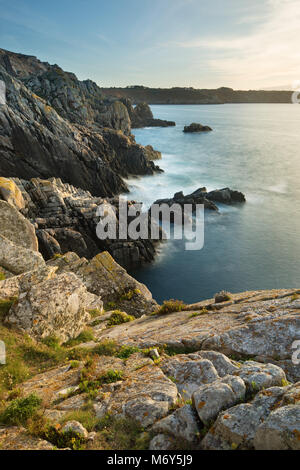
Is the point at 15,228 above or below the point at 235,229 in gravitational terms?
above

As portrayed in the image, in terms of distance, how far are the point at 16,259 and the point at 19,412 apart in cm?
1002

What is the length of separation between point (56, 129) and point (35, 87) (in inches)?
2585

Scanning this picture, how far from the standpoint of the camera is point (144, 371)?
29.2ft

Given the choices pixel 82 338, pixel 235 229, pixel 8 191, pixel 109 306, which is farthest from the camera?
pixel 235 229

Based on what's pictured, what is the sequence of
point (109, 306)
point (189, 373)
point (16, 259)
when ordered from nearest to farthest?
point (189, 373) → point (16, 259) → point (109, 306)

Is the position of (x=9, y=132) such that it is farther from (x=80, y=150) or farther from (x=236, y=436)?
(x=236, y=436)

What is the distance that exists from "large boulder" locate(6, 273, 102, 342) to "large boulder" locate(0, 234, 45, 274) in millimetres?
3427

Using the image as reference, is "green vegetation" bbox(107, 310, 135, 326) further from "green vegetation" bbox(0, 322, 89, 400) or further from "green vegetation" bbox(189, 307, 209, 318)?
"green vegetation" bbox(0, 322, 89, 400)

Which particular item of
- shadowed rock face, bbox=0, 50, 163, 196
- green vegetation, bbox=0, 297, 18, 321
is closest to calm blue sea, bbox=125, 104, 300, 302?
shadowed rock face, bbox=0, 50, 163, 196

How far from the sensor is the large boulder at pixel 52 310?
11227 millimetres

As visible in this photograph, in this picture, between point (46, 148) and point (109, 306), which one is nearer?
point (109, 306)

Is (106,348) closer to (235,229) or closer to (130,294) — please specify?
(130,294)

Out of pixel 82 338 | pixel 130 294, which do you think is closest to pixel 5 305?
pixel 82 338

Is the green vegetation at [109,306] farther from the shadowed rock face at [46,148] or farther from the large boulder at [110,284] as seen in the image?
the shadowed rock face at [46,148]
